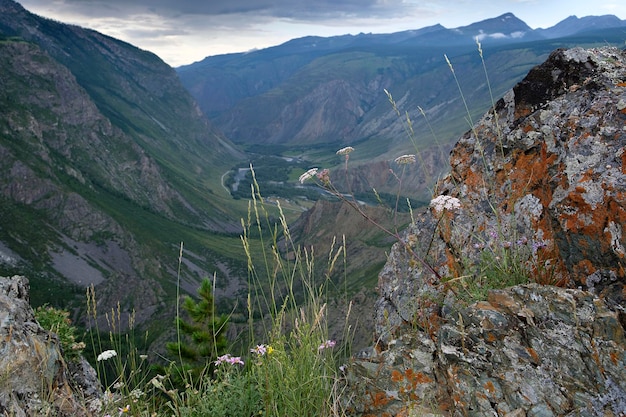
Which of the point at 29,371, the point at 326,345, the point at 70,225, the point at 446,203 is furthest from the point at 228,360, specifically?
the point at 70,225

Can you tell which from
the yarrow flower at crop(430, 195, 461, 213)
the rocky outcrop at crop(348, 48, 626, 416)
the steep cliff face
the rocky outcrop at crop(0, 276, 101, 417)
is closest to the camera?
the rocky outcrop at crop(348, 48, 626, 416)

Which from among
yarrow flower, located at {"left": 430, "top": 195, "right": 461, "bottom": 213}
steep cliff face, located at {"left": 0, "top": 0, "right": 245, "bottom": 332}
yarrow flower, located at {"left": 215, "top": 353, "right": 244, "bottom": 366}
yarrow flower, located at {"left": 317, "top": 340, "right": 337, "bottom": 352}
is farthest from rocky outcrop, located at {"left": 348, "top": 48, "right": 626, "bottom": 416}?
steep cliff face, located at {"left": 0, "top": 0, "right": 245, "bottom": 332}

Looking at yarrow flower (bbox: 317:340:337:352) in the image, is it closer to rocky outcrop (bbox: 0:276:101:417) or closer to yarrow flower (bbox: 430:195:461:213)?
yarrow flower (bbox: 430:195:461:213)

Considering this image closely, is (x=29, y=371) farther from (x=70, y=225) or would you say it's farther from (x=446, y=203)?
(x=70, y=225)

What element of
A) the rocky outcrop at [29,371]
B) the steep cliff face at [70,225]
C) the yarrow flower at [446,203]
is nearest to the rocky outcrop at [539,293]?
the yarrow flower at [446,203]

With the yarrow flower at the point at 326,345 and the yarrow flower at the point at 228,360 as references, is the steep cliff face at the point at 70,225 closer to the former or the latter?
the yarrow flower at the point at 228,360

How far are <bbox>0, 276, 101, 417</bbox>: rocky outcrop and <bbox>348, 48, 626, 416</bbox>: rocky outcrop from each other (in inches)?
99.2

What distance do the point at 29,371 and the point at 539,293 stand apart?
5302mm

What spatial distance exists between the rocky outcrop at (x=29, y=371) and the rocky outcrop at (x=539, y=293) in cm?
252

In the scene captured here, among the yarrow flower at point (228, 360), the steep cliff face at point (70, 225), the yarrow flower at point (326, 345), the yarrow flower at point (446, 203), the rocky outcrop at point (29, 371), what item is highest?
the yarrow flower at point (446, 203)

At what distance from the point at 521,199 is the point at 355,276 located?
98.0 meters

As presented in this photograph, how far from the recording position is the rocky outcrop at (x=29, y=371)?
4.09 m

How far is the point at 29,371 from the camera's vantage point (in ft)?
18.5

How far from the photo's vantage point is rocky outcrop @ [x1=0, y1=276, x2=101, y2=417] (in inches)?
161
